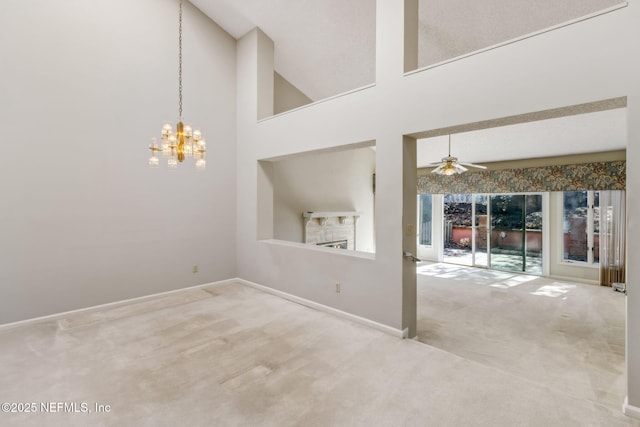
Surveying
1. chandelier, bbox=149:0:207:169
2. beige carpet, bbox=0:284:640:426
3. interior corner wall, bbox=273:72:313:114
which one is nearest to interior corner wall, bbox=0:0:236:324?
beige carpet, bbox=0:284:640:426

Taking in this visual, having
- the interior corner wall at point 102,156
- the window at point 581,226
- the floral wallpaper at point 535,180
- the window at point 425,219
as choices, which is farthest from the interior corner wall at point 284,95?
the window at point 581,226

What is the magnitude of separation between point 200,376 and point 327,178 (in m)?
5.52

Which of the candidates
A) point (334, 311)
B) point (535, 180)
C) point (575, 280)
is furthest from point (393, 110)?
point (575, 280)

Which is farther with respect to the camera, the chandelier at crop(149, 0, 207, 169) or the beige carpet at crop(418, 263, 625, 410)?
the chandelier at crop(149, 0, 207, 169)

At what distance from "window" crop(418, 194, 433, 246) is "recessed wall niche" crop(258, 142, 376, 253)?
1.60 meters

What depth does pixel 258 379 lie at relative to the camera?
8.56 feet

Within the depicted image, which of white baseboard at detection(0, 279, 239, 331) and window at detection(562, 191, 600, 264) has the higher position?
window at detection(562, 191, 600, 264)

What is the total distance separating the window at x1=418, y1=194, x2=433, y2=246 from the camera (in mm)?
9219

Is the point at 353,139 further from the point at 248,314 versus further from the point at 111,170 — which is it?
the point at 111,170

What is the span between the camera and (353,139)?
12.6 feet

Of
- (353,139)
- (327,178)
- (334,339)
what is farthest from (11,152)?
(327,178)

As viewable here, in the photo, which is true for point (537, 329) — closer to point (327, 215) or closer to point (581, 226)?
point (581, 226)

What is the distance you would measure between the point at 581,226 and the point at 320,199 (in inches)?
232

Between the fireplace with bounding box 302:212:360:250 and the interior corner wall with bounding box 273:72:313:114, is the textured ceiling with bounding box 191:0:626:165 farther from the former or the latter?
the fireplace with bounding box 302:212:360:250
